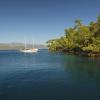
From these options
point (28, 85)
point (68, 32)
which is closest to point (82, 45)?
point (68, 32)

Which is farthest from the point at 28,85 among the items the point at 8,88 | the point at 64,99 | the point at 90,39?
the point at 90,39

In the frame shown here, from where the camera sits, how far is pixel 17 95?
24922mm

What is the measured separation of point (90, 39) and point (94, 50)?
6.96m

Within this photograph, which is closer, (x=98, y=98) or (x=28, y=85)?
(x=98, y=98)

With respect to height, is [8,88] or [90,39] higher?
[90,39]

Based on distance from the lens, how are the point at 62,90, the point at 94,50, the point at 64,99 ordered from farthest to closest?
the point at 94,50
the point at 62,90
the point at 64,99

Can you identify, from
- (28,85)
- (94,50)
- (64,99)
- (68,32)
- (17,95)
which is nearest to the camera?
(64,99)

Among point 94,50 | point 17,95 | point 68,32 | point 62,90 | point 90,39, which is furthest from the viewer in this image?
point 68,32

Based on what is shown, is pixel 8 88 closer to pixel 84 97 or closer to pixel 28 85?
pixel 28 85

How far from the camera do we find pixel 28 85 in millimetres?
30516

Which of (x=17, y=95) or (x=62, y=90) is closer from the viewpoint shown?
(x=17, y=95)

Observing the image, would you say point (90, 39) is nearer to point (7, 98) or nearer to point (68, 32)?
point (68, 32)

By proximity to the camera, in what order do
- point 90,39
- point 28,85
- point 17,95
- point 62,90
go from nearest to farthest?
point 17,95 < point 62,90 < point 28,85 < point 90,39

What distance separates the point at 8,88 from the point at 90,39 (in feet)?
211
